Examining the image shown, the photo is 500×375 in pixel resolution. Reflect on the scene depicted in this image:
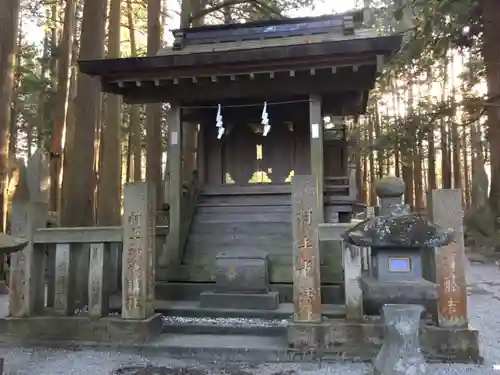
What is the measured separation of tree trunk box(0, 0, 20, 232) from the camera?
8945 millimetres

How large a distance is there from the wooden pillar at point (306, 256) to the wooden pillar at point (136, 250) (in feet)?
5.75

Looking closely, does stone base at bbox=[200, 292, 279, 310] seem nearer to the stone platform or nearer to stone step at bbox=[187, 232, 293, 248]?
the stone platform

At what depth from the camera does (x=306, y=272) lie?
5.12m

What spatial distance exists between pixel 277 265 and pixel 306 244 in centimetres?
204

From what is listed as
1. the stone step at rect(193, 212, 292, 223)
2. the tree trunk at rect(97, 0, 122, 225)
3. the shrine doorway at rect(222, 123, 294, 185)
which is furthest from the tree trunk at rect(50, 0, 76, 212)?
the stone step at rect(193, 212, 292, 223)

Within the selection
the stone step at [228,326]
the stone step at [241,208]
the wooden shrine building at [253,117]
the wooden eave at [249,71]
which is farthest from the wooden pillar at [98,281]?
the wooden eave at [249,71]

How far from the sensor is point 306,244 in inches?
202

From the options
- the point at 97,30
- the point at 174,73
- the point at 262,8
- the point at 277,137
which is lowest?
the point at 277,137

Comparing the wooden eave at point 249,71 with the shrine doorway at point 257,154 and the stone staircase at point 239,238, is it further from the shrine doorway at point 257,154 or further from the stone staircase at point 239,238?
the shrine doorway at point 257,154

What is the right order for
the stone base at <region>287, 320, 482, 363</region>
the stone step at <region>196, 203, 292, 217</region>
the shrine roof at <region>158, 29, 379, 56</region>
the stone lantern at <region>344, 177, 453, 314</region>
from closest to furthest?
the stone lantern at <region>344, 177, 453, 314</region>, the stone base at <region>287, 320, 482, 363</region>, the stone step at <region>196, 203, 292, 217</region>, the shrine roof at <region>158, 29, 379, 56</region>

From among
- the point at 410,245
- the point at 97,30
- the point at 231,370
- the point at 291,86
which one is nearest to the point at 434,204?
the point at 410,245

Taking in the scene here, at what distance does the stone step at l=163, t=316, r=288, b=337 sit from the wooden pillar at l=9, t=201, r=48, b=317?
5.47ft

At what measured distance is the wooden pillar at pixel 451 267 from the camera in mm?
4891

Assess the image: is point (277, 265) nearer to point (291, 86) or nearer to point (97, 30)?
point (291, 86)
